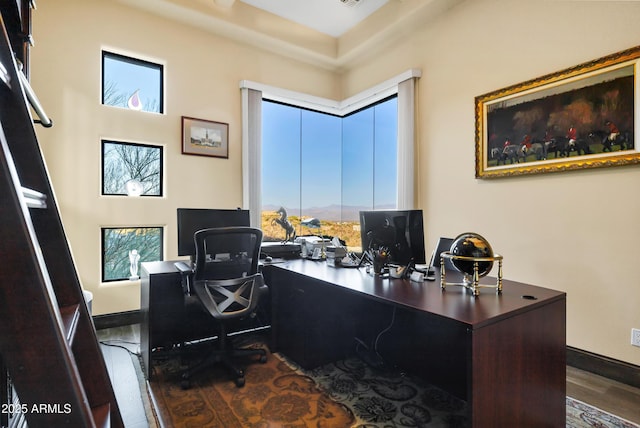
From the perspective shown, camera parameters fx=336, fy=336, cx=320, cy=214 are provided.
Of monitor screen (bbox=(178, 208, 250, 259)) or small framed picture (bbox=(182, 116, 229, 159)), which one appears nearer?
monitor screen (bbox=(178, 208, 250, 259))

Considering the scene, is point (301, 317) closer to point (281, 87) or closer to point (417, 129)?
point (417, 129)

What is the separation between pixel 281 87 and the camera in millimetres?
4445

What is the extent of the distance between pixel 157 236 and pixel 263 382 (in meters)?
2.16

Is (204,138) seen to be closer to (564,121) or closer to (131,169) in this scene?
(131,169)

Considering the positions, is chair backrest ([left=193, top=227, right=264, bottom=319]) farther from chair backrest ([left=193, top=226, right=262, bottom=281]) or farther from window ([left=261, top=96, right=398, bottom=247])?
window ([left=261, top=96, right=398, bottom=247])

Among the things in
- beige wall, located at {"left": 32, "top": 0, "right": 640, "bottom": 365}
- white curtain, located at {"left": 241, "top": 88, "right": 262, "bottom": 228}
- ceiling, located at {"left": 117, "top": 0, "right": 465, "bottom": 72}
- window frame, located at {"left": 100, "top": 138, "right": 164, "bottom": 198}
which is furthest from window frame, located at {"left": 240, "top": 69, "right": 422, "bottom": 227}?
window frame, located at {"left": 100, "top": 138, "right": 164, "bottom": 198}

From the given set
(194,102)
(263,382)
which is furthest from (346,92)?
(263,382)

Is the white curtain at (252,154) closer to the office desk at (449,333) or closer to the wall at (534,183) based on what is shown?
the office desk at (449,333)

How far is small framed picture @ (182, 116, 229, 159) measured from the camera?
3.78m

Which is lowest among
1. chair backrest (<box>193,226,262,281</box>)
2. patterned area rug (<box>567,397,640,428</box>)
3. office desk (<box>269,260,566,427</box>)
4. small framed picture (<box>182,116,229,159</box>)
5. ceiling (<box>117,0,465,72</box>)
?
patterned area rug (<box>567,397,640,428</box>)

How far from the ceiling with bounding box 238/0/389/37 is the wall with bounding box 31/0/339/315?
1.94 feet

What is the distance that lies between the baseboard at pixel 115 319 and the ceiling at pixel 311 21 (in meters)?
Answer: 3.16

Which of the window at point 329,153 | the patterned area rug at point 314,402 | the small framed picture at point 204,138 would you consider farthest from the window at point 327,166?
the patterned area rug at point 314,402

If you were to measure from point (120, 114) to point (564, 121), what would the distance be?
13.3 ft
